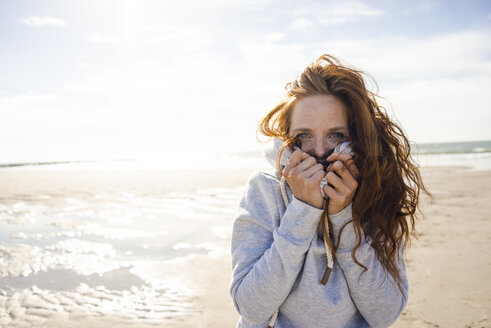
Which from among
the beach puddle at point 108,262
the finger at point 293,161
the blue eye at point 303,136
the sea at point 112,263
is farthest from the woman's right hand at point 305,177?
the beach puddle at point 108,262

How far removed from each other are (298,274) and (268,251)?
0.24 metres

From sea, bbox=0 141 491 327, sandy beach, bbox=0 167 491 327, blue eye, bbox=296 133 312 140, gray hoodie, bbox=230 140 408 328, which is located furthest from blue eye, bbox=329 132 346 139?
sandy beach, bbox=0 167 491 327

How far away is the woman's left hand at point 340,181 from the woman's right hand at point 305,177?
0.16 ft

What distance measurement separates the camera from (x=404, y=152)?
1.97 meters

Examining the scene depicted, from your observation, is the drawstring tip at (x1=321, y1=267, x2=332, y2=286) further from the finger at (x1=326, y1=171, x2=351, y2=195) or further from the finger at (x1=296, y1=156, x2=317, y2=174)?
the finger at (x1=296, y1=156, x2=317, y2=174)

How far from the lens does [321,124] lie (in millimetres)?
1803

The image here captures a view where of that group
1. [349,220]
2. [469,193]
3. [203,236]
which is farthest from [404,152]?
[469,193]

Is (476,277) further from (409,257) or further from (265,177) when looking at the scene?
(265,177)

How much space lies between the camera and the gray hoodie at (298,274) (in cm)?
162

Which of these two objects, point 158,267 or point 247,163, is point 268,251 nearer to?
point 158,267

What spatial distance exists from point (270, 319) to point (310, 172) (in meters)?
0.86

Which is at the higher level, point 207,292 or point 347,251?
point 347,251

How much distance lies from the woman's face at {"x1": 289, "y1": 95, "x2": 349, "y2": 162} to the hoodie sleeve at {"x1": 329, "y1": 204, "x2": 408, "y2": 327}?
0.37m

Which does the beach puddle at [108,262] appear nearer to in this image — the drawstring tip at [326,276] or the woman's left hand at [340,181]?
the drawstring tip at [326,276]
